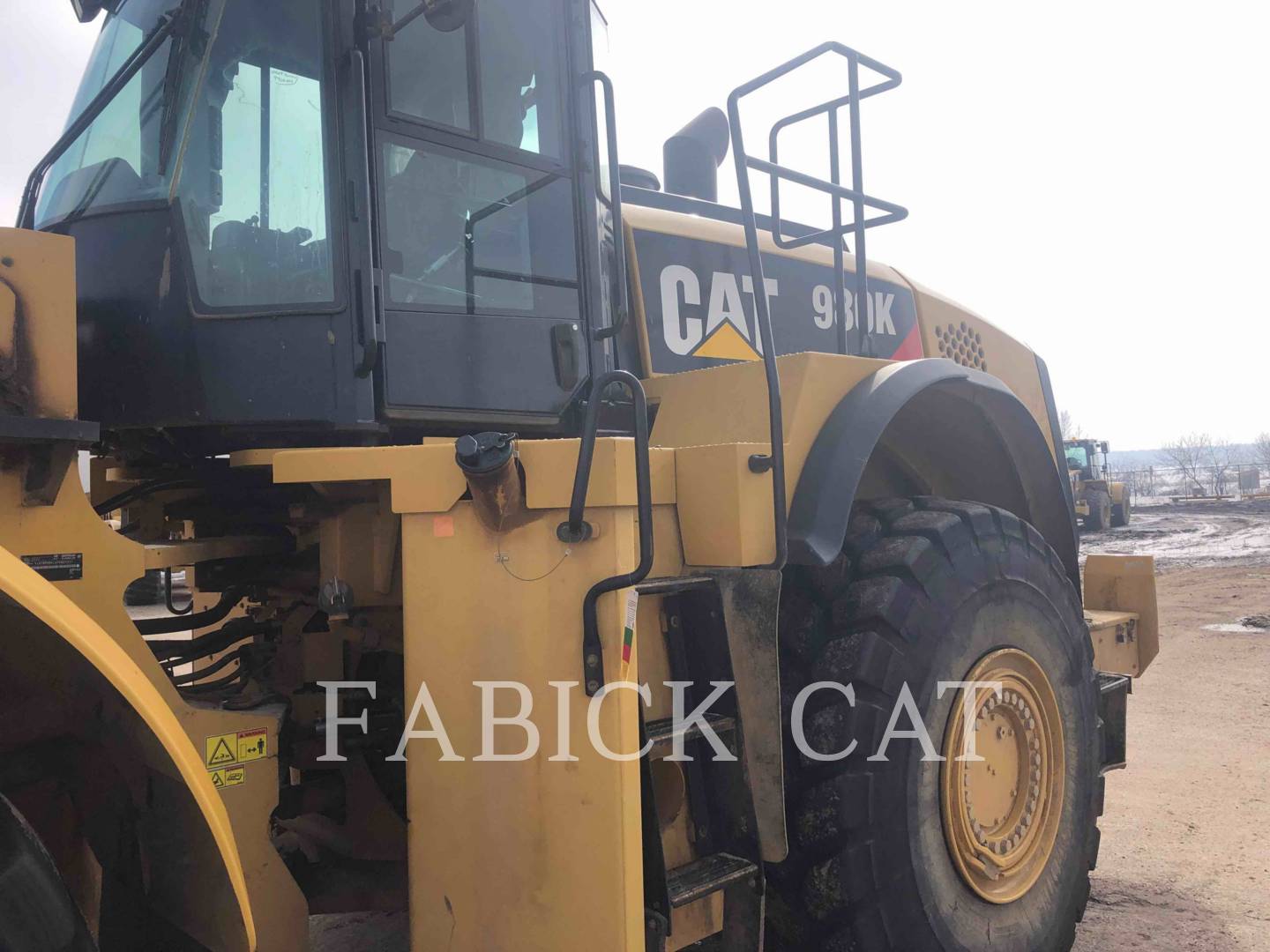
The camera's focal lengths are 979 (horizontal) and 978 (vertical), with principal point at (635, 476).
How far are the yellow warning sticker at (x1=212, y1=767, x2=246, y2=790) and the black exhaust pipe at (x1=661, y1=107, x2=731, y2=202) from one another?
3.33 metres

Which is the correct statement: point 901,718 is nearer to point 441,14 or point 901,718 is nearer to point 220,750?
point 220,750

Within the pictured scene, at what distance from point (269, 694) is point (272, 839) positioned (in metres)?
0.32

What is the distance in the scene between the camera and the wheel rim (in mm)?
2484

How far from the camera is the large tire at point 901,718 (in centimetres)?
221

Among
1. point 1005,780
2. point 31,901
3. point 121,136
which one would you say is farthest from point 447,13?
point 1005,780

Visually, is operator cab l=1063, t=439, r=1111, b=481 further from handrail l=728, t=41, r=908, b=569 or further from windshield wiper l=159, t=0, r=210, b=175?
windshield wiper l=159, t=0, r=210, b=175

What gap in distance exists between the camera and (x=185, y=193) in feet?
7.05

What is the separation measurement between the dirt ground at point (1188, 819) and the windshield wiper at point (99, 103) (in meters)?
2.56

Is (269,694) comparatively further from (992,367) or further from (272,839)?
(992,367)

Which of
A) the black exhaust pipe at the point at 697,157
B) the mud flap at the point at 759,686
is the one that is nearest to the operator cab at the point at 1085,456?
the black exhaust pipe at the point at 697,157

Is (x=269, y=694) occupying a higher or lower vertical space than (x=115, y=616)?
lower

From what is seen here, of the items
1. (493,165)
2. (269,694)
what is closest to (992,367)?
(493,165)

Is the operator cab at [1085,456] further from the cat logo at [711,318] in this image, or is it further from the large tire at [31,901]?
the large tire at [31,901]

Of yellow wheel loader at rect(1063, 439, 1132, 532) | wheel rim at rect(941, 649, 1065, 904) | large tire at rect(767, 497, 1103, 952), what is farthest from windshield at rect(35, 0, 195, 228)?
yellow wheel loader at rect(1063, 439, 1132, 532)
